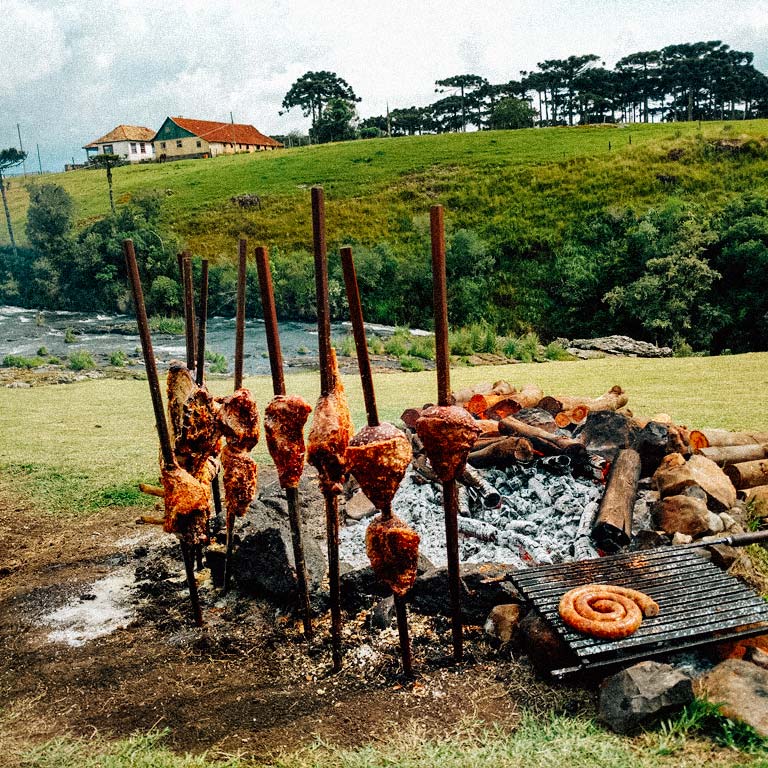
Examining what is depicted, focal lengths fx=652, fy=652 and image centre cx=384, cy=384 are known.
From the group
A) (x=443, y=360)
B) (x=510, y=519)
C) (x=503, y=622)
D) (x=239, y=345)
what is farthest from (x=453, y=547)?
(x=510, y=519)

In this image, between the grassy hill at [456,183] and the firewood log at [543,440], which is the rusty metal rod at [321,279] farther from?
the grassy hill at [456,183]

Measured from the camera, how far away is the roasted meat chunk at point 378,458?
128 inches

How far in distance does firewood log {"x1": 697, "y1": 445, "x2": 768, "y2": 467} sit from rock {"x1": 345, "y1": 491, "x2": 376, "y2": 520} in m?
3.31

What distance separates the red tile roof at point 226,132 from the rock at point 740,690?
2862 inches

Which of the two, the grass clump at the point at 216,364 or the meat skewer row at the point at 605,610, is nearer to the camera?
the meat skewer row at the point at 605,610

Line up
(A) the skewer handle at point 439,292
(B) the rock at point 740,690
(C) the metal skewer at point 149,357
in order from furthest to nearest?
(C) the metal skewer at point 149,357
(A) the skewer handle at point 439,292
(B) the rock at point 740,690

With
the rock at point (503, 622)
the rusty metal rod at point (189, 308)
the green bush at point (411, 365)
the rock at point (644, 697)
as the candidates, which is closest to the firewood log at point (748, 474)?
the rock at point (503, 622)

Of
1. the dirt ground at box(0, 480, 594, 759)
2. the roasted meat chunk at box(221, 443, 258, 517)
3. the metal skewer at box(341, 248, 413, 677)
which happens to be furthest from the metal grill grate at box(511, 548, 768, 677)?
the roasted meat chunk at box(221, 443, 258, 517)

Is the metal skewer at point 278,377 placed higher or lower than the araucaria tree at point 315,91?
lower

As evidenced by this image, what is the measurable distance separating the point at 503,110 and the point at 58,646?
71532 mm

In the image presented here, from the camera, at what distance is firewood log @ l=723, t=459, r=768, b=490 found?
5.98 m

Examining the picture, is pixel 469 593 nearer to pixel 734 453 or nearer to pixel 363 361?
pixel 363 361

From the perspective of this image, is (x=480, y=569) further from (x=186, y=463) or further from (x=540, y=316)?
(x=540, y=316)

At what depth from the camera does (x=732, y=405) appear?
9.93 m
